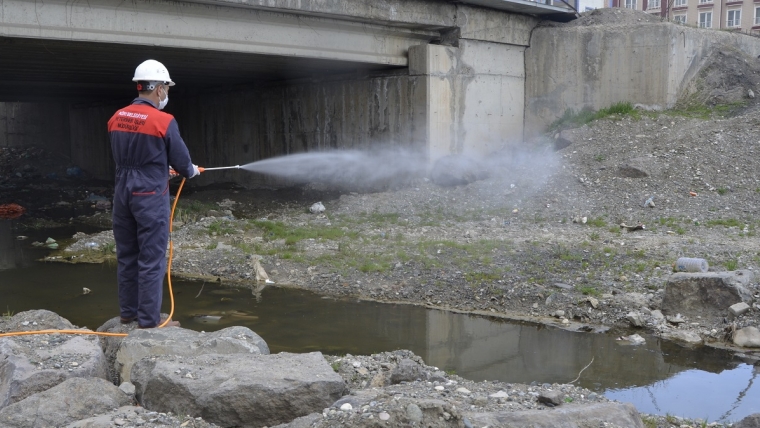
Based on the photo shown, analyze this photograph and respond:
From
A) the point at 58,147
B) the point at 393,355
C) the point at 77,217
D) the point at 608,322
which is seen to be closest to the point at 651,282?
the point at 608,322

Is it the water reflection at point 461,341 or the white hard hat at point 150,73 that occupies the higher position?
the white hard hat at point 150,73

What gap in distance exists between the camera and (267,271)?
30.6ft

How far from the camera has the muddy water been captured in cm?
532

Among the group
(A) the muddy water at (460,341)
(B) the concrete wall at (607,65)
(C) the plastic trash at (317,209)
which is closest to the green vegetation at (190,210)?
(C) the plastic trash at (317,209)

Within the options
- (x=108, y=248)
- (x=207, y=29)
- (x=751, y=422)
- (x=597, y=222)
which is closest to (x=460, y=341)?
(x=751, y=422)

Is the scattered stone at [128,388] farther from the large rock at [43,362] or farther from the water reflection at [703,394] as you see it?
the water reflection at [703,394]

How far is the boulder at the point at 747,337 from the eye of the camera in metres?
6.15

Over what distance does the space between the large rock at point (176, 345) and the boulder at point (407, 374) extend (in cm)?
102

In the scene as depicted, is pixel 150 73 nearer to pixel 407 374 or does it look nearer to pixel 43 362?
pixel 43 362

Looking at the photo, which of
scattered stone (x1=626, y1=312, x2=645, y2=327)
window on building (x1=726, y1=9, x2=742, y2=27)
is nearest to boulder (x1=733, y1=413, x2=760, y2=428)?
scattered stone (x1=626, y1=312, x2=645, y2=327)

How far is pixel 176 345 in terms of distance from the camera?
479cm

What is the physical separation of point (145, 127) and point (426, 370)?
2.66 meters

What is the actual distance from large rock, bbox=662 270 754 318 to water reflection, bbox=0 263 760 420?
618 mm

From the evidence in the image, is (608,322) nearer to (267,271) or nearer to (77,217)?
(267,271)
